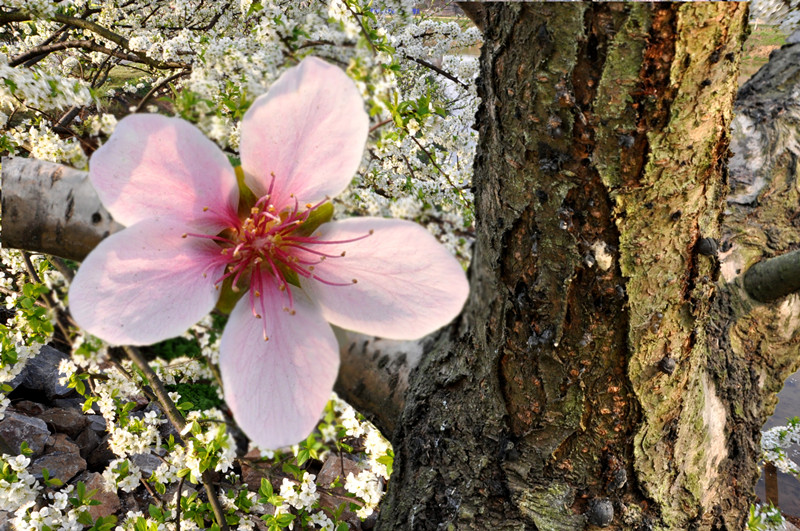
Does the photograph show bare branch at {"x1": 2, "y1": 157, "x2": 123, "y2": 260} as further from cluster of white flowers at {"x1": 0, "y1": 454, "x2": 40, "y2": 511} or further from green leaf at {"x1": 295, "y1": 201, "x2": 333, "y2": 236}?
cluster of white flowers at {"x1": 0, "y1": 454, "x2": 40, "y2": 511}

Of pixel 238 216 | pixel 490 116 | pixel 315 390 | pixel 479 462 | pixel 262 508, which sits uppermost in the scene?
pixel 490 116

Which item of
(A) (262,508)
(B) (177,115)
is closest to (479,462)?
(B) (177,115)

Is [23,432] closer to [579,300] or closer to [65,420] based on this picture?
[65,420]

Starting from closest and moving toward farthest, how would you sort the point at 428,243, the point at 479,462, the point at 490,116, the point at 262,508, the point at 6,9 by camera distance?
the point at 428,243 < the point at 490,116 < the point at 479,462 < the point at 6,9 < the point at 262,508

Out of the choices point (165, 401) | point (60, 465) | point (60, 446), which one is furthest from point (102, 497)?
point (165, 401)

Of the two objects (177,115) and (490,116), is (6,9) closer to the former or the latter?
(177,115)

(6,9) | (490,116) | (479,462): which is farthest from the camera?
(6,9)

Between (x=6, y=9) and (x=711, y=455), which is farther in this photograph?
(x=6, y=9)

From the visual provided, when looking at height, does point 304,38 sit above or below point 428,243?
above
